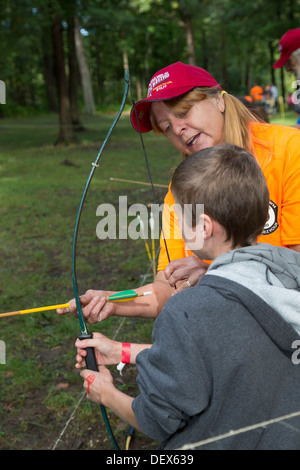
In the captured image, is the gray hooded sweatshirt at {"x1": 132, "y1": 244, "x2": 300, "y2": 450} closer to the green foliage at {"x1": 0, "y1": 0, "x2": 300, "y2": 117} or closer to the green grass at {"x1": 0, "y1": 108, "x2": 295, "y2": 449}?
the green foliage at {"x1": 0, "y1": 0, "x2": 300, "y2": 117}

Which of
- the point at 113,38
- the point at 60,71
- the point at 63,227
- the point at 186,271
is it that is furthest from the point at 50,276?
the point at 113,38

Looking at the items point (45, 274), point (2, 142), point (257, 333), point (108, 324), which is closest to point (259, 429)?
point (257, 333)

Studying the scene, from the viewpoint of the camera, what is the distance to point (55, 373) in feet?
11.5

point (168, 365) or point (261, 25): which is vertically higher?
point (261, 25)

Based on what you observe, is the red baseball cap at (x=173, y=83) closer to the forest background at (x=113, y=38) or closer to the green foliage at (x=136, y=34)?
the green foliage at (x=136, y=34)

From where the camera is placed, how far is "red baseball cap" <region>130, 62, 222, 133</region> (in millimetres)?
1958

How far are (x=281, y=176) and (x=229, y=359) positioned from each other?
38.9 inches

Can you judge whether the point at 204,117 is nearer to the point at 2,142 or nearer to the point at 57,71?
the point at 57,71

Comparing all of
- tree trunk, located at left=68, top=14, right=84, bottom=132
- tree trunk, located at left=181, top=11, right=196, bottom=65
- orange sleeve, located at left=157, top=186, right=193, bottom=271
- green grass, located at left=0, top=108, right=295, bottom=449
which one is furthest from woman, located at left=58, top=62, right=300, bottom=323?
tree trunk, located at left=181, top=11, right=196, bottom=65

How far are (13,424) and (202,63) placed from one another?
41.2m

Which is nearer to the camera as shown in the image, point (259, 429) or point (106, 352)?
point (259, 429)

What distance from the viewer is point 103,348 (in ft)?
5.57

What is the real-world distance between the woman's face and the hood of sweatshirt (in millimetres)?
770

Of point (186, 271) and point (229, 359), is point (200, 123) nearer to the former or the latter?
point (186, 271)
